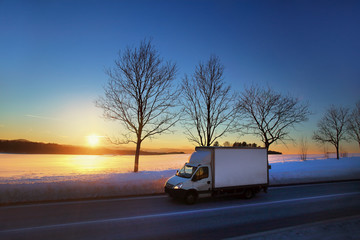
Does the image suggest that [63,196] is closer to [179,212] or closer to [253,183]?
[179,212]

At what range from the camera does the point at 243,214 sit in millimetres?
9508

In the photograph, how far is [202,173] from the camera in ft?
39.4

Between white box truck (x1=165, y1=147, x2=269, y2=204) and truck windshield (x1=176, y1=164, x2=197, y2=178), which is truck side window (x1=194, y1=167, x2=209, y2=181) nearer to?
white box truck (x1=165, y1=147, x2=269, y2=204)

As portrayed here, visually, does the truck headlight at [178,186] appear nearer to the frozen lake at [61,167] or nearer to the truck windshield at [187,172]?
the truck windshield at [187,172]

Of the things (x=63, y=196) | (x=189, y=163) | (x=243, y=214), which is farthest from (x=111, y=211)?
(x=243, y=214)

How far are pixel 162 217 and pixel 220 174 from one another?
4.82 m

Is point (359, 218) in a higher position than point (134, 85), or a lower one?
lower

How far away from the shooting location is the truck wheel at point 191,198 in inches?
448

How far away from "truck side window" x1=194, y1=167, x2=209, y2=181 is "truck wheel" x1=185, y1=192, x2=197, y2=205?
870mm

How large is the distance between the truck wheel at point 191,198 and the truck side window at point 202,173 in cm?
87

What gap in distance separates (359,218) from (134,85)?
60.2ft

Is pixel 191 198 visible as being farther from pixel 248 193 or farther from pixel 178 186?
pixel 248 193

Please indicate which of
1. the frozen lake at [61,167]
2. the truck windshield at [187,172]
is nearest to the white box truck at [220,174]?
the truck windshield at [187,172]

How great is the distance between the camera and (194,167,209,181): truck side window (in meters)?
11.8
